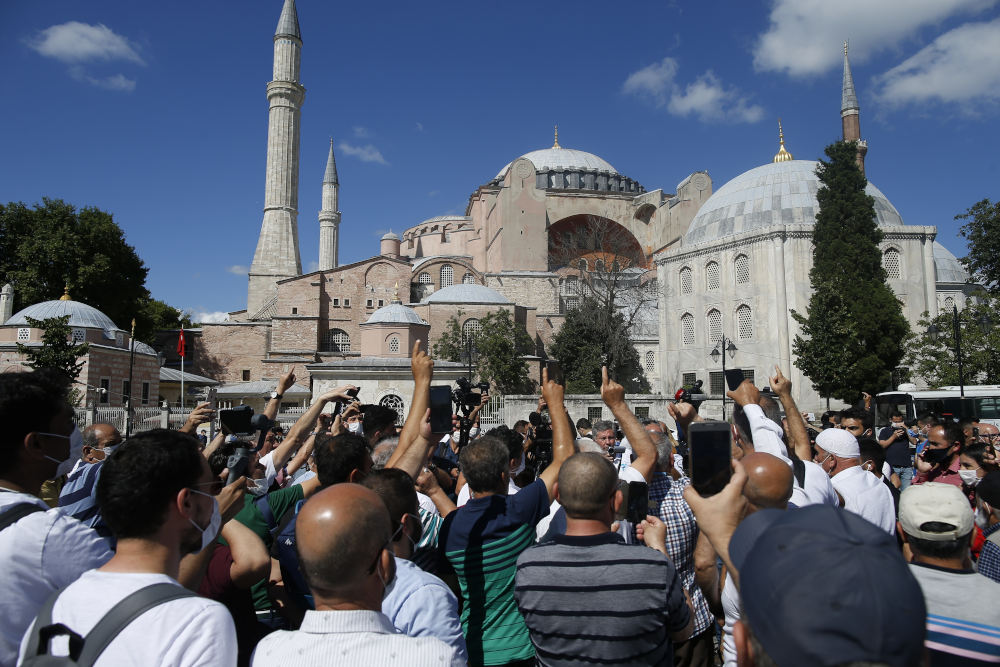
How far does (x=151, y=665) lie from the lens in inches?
55.8

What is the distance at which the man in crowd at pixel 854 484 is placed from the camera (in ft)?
11.7

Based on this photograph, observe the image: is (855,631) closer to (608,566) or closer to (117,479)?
(608,566)

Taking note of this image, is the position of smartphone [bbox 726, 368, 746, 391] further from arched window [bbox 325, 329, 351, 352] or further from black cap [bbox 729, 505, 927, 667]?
arched window [bbox 325, 329, 351, 352]

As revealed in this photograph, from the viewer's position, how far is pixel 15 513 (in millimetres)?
1881

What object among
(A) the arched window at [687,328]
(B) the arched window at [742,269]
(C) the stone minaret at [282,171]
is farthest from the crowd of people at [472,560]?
(C) the stone minaret at [282,171]

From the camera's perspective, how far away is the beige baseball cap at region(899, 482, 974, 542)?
6.57 ft

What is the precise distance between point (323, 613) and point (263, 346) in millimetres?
38968

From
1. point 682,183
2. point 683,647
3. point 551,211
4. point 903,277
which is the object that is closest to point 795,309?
point 903,277

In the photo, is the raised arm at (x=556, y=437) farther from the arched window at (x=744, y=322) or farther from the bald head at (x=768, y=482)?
the arched window at (x=744, y=322)

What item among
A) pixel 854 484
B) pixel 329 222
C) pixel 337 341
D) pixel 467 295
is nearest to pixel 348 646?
pixel 854 484

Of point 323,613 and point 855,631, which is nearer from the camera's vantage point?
point 855,631

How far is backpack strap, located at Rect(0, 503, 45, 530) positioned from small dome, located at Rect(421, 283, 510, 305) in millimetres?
31278

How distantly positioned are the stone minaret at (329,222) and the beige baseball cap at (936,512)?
153ft

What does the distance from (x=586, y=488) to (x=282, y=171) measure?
3912cm
